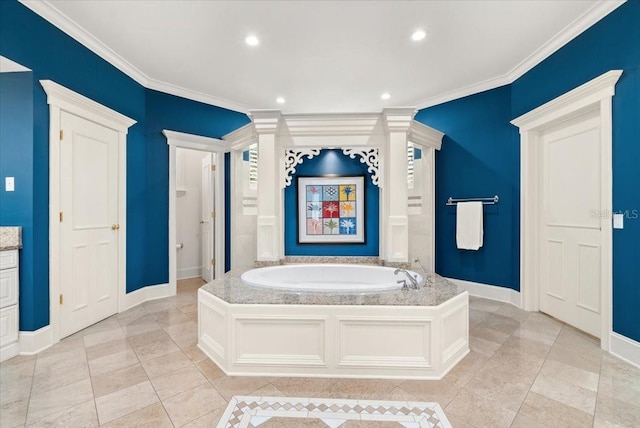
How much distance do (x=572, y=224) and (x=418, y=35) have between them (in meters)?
2.32

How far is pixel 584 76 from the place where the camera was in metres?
2.56

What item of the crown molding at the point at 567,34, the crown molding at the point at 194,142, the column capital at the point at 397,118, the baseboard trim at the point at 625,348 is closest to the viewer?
the baseboard trim at the point at 625,348

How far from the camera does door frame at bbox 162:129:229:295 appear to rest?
3855mm

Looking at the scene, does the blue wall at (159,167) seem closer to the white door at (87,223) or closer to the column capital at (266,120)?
the white door at (87,223)

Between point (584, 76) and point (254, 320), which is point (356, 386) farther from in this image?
point (584, 76)

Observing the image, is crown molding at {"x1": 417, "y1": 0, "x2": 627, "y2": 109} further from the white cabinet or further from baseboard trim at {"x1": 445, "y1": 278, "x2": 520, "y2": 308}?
the white cabinet

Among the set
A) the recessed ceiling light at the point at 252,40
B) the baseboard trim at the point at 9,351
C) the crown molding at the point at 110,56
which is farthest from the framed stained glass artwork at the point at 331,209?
the baseboard trim at the point at 9,351

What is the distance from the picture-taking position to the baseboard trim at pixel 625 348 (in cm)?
209

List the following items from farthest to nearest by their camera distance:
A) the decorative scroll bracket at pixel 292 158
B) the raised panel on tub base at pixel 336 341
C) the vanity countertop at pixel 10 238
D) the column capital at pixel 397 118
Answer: the decorative scroll bracket at pixel 292 158 < the column capital at pixel 397 118 < the vanity countertop at pixel 10 238 < the raised panel on tub base at pixel 336 341

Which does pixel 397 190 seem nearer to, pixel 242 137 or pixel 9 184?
pixel 242 137

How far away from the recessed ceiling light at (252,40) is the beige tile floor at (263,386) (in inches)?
108

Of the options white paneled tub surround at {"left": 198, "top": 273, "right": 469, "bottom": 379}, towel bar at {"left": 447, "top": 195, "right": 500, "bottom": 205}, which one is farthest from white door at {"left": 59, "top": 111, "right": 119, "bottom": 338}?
towel bar at {"left": 447, "top": 195, "right": 500, "bottom": 205}

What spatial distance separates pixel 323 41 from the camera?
2.81 metres

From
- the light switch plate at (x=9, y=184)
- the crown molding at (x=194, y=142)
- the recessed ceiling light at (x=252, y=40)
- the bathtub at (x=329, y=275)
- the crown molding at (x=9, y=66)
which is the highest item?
the recessed ceiling light at (x=252, y=40)
